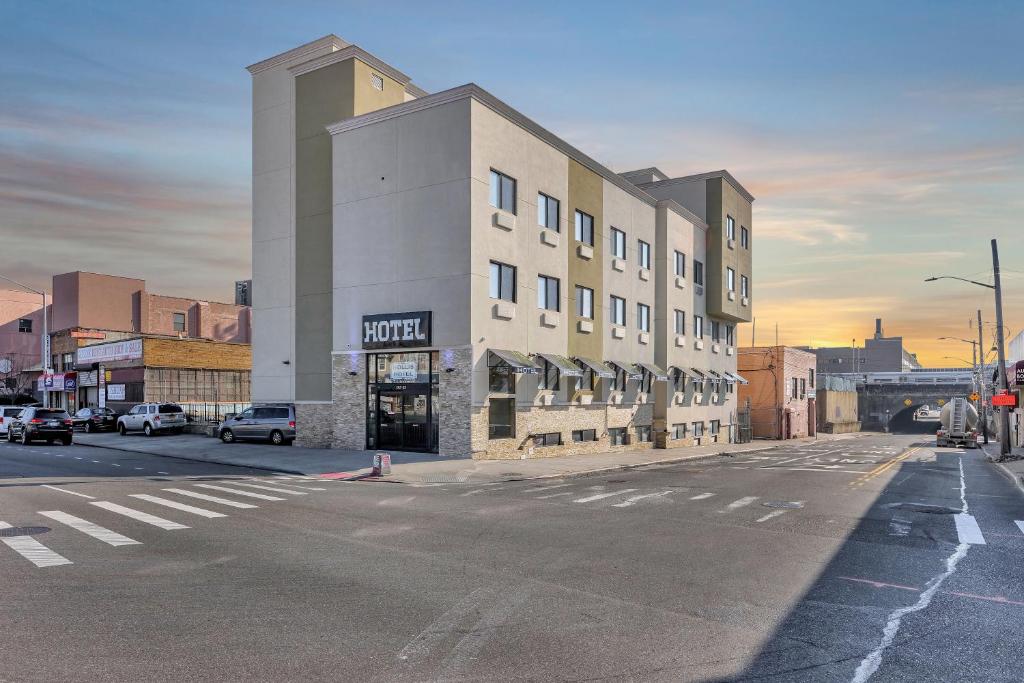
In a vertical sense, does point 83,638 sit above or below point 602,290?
below

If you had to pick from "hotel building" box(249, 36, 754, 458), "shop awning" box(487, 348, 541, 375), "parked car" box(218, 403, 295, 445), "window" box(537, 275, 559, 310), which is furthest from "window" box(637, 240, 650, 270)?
"parked car" box(218, 403, 295, 445)

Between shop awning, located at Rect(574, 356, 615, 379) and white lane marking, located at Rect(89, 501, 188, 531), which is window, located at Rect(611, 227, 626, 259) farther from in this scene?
white lane marking, located at Rect(89, 501, 188, 531)

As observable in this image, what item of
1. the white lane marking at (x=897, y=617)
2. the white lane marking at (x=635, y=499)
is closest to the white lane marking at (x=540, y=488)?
the white lane marking at (x=635, y=499)

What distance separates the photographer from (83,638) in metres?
7.12

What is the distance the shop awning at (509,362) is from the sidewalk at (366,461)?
11.8ft

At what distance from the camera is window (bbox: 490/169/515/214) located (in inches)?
1177

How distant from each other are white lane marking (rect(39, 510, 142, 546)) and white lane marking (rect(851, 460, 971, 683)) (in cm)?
1018

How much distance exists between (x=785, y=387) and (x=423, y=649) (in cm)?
6386

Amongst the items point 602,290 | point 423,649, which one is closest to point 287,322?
point 602,290

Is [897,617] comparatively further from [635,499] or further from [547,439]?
[547,439]

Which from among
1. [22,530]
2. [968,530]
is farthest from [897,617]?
[22,530]

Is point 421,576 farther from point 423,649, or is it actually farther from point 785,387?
point 785,387

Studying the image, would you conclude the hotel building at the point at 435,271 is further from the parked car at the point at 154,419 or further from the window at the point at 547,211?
the parked car at the point at 154,419

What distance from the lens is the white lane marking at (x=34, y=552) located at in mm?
10172
